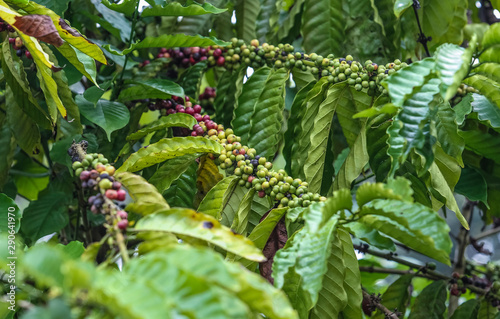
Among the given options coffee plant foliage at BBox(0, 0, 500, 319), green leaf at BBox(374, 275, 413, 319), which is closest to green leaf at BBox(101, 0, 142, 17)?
coffee plant foliage at BBox(0, 0, 500, 319)

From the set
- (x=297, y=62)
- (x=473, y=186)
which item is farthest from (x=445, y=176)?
(x=297, y=62)

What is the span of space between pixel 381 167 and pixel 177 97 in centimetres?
51

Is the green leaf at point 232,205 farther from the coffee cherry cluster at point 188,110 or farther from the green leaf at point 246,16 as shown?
the green leaf at point 246,16

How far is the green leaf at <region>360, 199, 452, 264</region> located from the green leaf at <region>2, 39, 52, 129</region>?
71cm

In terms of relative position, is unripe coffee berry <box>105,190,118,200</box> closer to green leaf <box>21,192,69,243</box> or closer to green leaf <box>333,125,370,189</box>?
green leaf <box>333,125,370,189</box>

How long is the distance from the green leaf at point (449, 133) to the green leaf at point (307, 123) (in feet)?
0.81


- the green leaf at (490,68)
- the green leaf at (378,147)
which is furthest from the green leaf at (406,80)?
the green leaf at (378,147)

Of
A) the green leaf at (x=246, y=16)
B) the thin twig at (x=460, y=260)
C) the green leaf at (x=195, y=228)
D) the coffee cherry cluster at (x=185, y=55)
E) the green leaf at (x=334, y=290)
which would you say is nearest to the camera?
the green leaf at (x=195, y=228)

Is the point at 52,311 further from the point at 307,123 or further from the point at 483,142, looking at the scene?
the point at 483,142

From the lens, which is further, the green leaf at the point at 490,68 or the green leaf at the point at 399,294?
the green leaf at the point at 399,294

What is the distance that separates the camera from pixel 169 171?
109 centimetres

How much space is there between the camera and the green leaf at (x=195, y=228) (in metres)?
0.68

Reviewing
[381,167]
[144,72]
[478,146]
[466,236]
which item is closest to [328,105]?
[381,167]

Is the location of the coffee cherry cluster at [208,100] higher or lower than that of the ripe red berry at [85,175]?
lower
